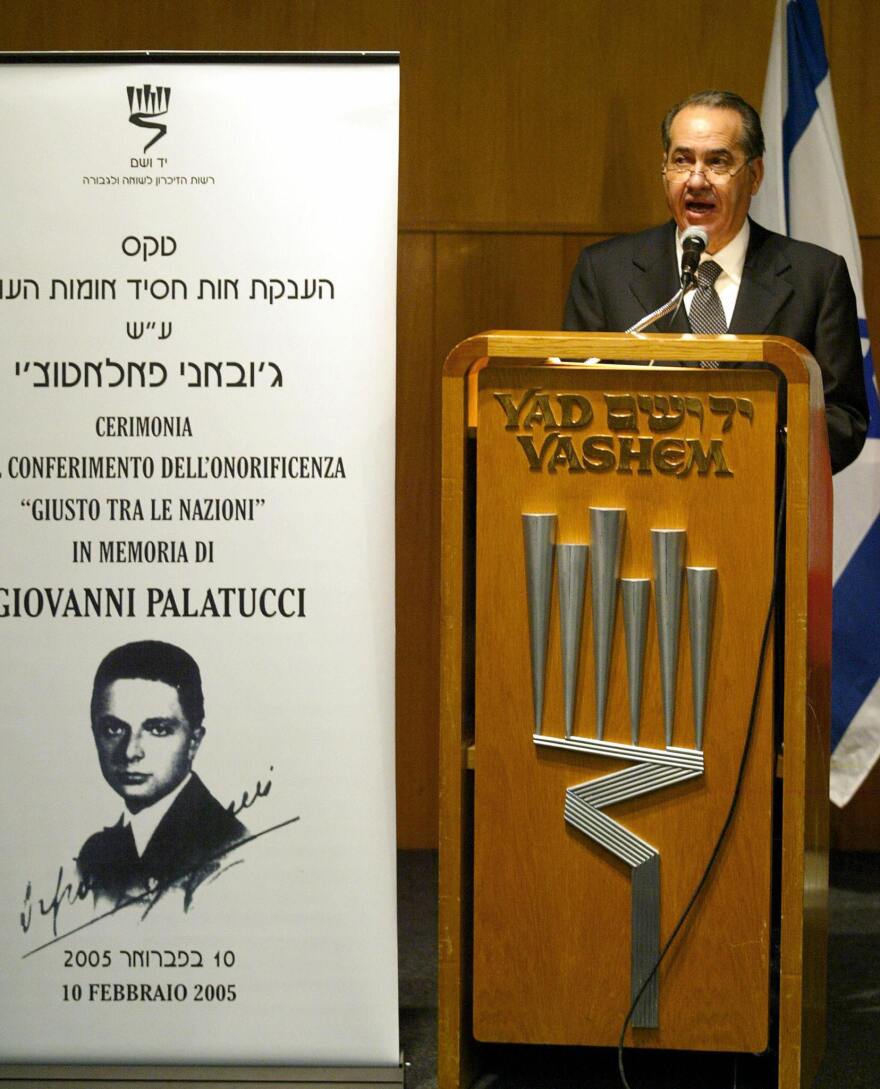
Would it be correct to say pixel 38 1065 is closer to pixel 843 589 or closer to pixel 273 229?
pixel 273 229

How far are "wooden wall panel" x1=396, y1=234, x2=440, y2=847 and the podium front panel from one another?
1792mm

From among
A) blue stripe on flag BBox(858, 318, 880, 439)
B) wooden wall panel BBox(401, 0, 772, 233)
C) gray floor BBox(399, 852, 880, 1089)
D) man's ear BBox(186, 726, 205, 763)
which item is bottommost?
gray floor BBox(399, 852, 880, 1089)

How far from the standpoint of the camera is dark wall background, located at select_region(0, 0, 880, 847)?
3793mm

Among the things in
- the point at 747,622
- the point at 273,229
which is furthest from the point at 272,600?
the point at 747,622

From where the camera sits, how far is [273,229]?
2.28m

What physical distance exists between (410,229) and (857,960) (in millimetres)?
2173

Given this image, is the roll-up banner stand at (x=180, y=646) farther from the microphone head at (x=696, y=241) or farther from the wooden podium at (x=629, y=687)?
the microphone head at (x=696, y=241)

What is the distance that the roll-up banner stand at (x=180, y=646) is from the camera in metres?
2.29

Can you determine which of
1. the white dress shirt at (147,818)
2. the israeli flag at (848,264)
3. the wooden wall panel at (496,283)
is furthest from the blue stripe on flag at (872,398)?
the white dress shirt at (147,818)

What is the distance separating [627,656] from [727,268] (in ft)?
3.48
